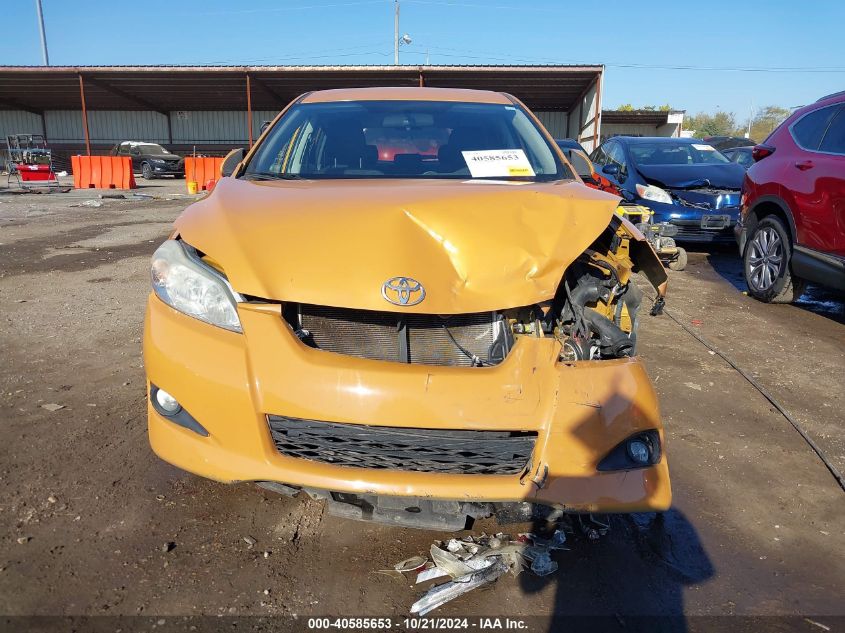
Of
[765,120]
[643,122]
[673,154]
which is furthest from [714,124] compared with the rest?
[673,154]

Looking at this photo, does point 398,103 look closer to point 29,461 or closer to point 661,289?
point 661,289

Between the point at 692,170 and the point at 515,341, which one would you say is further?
the point at 692,170

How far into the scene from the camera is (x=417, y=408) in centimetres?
184

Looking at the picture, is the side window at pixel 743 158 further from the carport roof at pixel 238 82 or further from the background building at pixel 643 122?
the background building at pixel 643 122

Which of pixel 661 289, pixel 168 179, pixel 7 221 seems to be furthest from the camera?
pixel 168 179

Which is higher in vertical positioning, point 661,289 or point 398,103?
point 398,103

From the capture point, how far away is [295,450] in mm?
1954

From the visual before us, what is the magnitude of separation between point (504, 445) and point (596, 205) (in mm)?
1044

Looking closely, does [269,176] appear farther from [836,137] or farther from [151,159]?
[151,159]

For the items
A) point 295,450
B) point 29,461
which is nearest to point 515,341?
point 295,450

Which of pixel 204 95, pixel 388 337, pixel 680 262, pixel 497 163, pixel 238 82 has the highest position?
pixel 238 82

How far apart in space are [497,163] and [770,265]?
4.11 metres

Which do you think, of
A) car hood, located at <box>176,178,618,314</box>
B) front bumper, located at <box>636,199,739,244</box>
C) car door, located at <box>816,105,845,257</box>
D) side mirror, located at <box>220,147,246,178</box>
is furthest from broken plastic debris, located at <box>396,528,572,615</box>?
front bumper, located at <box>636,199,739,244</box>

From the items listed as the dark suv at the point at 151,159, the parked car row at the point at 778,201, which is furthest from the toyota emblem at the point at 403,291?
the dark suv at the point at 151,159
